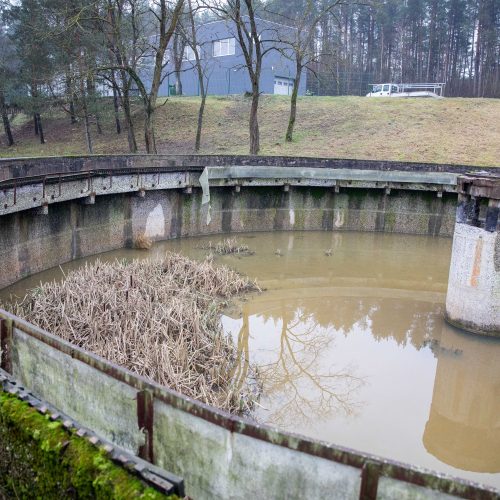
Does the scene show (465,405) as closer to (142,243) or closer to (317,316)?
(317,316)

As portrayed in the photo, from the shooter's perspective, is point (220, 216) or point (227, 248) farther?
point (220, 216)

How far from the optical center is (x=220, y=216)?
1714cm

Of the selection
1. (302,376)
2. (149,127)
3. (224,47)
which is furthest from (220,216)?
(224,47)

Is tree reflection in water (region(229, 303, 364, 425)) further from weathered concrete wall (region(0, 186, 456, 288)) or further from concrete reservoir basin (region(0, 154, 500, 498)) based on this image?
weathered concrete wall (region(0, 186, 456, 288))

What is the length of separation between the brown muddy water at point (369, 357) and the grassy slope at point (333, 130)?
38.1 ft

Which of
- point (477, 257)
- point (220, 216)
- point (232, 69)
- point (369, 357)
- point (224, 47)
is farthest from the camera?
point (224, 47)

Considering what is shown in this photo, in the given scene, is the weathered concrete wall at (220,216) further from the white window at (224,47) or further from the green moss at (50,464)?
the white window at (224,47)

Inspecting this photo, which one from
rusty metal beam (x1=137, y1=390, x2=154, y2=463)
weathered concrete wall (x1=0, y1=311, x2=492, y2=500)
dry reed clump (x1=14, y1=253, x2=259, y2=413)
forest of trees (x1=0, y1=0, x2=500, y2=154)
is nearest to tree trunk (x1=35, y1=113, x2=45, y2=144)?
forest of trees (x1=0, y1=0, x2=500, y2=154)

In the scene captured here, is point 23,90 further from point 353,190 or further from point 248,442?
point 248,442

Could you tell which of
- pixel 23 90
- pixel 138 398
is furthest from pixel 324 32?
pixel 138 398

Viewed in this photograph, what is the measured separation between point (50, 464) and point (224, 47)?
1713 inches

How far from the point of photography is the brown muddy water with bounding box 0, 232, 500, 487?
21.6 ft

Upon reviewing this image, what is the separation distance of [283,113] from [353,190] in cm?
1564

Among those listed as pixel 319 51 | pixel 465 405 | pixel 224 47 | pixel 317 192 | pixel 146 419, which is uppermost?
pixel 224 47
